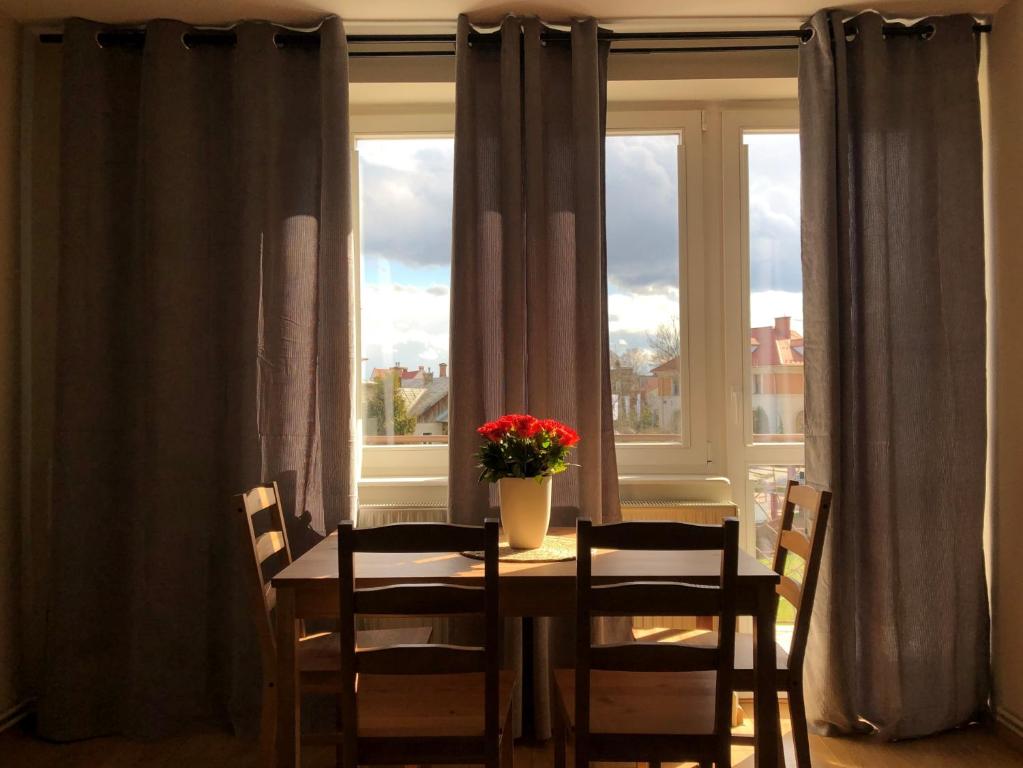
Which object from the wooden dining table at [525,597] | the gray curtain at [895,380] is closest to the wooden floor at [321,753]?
the gray curtain at [895,380]

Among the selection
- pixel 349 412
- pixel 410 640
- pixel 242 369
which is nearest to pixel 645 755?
pixel 410 640

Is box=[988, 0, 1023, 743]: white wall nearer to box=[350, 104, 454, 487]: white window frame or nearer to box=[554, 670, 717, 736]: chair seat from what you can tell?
box=[554, 670, 717, 736]: chair seat

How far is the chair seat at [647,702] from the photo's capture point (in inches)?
74.8

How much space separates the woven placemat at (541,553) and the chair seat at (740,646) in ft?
1.23

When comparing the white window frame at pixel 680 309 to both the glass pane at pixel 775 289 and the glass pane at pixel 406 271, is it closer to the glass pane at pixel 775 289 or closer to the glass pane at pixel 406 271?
the glass pane at pixel 406 271

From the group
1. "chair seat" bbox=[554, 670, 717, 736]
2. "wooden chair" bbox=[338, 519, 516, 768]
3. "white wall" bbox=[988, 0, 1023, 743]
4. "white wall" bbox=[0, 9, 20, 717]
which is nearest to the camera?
"wooden chair" bbox=[338, 519, 516, 768]

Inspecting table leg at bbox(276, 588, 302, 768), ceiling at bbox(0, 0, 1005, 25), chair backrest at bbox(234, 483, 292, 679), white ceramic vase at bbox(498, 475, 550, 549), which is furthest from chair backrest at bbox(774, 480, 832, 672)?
ceiling at bbox(0, 0, 1005, 25)

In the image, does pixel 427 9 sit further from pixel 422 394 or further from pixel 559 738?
pixel 559 738

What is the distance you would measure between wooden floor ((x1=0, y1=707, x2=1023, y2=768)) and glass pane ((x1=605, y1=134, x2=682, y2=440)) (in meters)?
1.26

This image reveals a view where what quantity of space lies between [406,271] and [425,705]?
6.13 ft

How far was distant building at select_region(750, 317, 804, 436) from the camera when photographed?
329 cm

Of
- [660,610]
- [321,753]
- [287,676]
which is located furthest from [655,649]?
[321,753]

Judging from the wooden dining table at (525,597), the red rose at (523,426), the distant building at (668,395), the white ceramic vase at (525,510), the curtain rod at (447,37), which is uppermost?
the curtain rod at (447,37)

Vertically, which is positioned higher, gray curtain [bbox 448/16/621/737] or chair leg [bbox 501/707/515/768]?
gray curtain [bbox 448/16/621/737]
